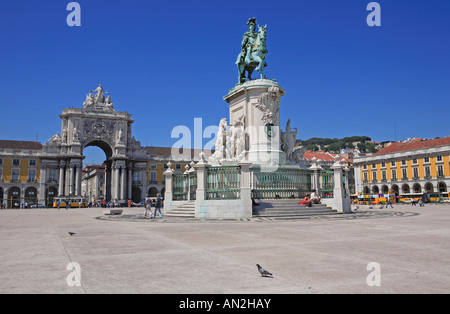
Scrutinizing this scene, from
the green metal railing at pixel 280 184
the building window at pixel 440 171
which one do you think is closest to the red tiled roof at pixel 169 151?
the building window at pixel 440 171

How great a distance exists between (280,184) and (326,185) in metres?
3.28

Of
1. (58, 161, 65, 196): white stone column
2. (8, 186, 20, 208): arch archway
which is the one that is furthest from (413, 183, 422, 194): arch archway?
(8, 186, 20, 208): arch archway

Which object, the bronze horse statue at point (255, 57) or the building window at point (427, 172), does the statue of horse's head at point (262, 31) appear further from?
the building window at point (427, 172)

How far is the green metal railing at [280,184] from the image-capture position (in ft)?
60.1

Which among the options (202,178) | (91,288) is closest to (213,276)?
(91,288)

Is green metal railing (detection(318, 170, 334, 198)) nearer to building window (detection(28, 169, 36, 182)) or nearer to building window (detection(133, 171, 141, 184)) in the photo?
building window (detection(133, 171, 141, 184))

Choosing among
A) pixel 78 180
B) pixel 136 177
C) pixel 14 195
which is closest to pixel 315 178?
pixel 78 180

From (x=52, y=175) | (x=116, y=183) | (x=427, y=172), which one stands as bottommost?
(x=116, y=183)

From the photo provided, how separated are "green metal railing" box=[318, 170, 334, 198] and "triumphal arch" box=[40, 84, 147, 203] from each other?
59517 millimetres

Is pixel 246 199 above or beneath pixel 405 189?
beneath

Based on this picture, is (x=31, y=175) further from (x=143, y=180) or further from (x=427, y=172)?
(x=427, y=172)

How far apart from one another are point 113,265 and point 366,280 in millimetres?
3682

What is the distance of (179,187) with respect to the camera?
21688 millimetres
